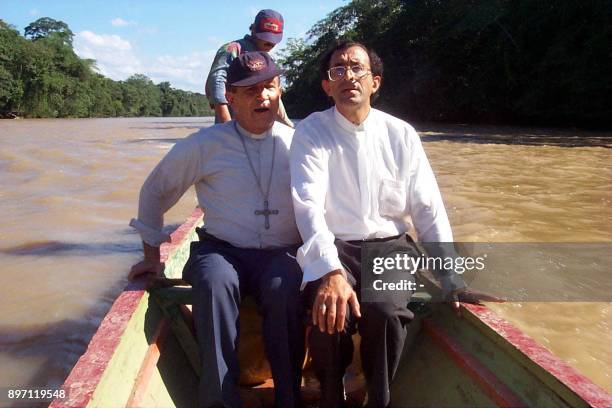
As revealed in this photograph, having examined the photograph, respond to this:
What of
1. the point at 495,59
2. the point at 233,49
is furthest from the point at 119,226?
the point at 495,59

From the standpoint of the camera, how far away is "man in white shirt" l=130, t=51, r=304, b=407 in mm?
1710

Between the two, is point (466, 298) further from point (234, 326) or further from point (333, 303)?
point (234, 326)

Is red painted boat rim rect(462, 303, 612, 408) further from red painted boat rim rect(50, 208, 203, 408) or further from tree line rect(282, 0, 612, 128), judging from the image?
tree line rect(282, 0, 612, 128)

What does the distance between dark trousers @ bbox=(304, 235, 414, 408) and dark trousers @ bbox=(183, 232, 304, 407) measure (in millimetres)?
75

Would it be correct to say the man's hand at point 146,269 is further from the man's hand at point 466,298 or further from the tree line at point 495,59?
the tree line at point 495,59

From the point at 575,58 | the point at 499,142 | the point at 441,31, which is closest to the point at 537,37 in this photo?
the point at 575,58

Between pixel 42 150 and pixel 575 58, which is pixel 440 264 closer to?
pixel 42 150

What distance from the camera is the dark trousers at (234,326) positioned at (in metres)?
1.64

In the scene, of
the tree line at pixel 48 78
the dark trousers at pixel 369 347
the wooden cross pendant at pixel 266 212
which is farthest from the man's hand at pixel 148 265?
the tree line at pixel 48 78

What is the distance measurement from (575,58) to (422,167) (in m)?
14.5

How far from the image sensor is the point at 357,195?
1924 mm

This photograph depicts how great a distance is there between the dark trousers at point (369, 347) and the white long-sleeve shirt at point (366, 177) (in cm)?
30

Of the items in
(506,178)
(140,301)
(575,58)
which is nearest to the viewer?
(140,301)

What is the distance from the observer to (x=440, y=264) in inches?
74.6
